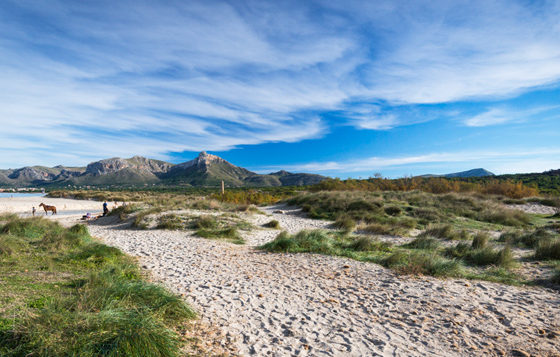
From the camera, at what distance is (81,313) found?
2.89 m

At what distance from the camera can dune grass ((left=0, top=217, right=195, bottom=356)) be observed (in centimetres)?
256

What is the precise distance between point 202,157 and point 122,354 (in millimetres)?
150245

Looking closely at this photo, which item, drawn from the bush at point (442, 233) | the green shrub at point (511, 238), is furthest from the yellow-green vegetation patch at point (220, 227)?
the green shrub at point (511, 238)

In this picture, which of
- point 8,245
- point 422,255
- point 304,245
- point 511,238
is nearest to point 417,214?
point 511,238

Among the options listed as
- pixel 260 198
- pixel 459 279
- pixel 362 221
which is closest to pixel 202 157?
pixel 260 198

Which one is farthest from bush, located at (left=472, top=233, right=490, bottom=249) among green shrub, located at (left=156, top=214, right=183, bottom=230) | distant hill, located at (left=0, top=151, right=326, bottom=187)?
distant hill, located at (left=0, top=151, right=326, bottom=187)

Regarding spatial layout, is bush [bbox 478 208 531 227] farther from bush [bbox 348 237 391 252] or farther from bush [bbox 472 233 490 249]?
bush [bbox 348 237 391 252]

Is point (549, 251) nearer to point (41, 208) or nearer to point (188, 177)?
point (41, 208)

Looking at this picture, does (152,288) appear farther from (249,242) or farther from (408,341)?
(249,242)

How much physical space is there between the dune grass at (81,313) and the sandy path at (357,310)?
2.97 ft

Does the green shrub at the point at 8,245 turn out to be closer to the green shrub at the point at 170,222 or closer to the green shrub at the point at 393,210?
the green shrub at the point at 170,222

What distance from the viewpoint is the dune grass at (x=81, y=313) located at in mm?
2557

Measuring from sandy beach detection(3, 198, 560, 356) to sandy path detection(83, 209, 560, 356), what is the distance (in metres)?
0.02

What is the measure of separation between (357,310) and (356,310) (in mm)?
17
